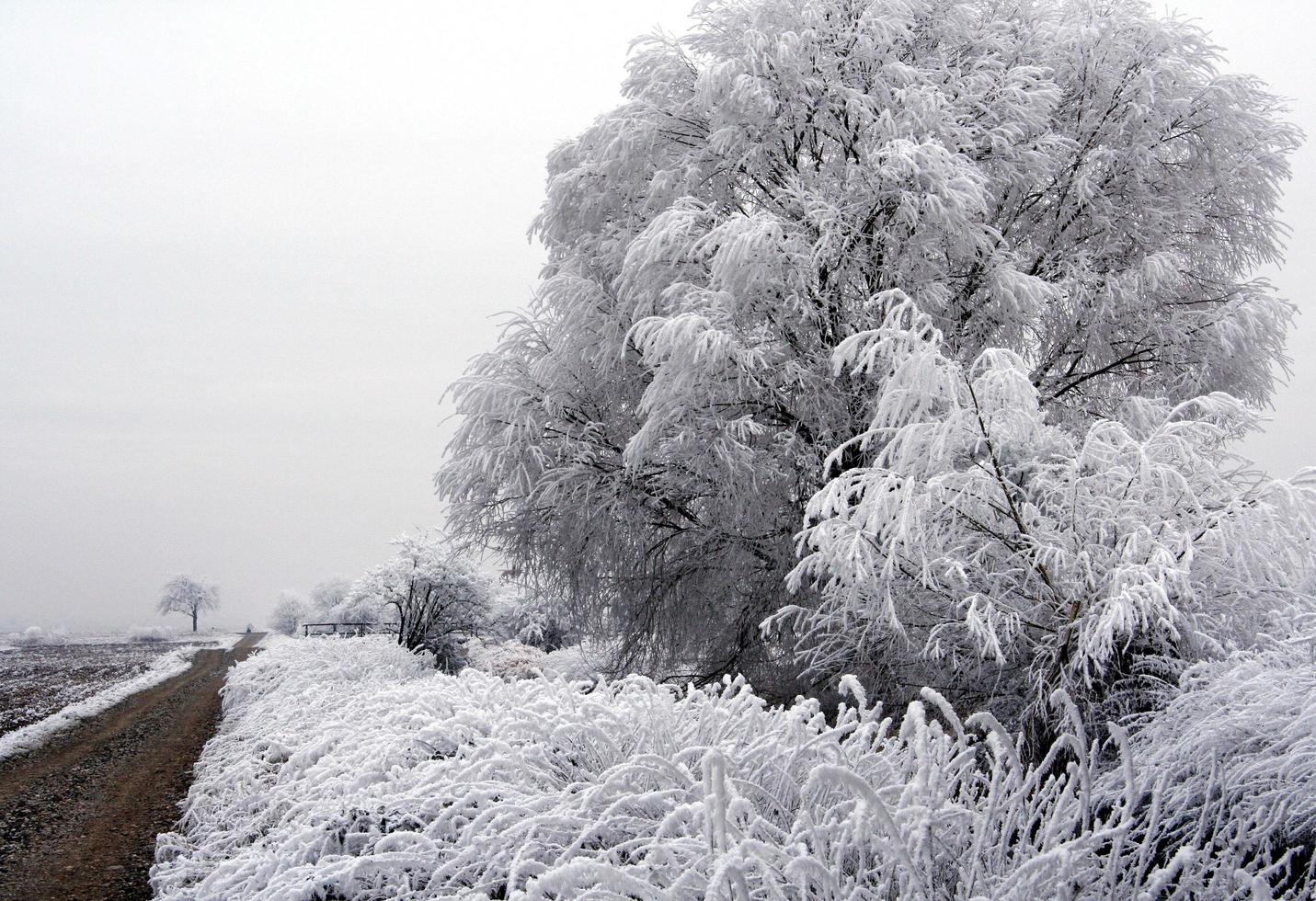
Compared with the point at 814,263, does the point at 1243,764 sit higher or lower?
lower

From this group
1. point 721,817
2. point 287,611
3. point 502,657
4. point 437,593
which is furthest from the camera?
point 287,611

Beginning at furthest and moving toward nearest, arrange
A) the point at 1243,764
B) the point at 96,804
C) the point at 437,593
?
the point at 437,593 < the point at 96,804 < the point at 1243,764

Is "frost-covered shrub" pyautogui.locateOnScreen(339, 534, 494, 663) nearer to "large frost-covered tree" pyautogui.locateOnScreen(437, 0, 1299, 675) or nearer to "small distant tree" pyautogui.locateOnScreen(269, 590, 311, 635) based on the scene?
"large frost-covered tree" pyautogui.locateOnScreen(437, 0, 1299, 675)

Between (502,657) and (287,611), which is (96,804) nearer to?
(502,657)

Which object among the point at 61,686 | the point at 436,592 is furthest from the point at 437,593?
the point at 61,686

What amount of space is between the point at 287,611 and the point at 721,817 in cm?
6074

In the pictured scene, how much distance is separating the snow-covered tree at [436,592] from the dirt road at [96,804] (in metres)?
6.10

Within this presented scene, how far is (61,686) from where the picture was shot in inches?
655

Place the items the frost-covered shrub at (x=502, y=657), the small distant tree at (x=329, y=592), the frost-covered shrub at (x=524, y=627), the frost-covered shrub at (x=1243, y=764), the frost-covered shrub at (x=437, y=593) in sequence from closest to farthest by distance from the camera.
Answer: the frost-covered shrub at (x=1243, y=764)
the frost-covered shrub at (x=502, y=657)
the frost-covered shrub at (x=437, y=593)
the frost-covered shrub at (x=524, y=627)
the small distant tree at (x=329, y=592)

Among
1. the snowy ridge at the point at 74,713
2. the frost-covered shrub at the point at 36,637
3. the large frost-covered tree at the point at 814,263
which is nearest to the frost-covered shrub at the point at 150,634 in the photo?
the frost-covered shrub at the point at 36,637

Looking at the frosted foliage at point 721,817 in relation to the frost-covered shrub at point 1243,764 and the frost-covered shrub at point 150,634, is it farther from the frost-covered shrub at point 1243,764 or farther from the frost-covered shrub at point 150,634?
the frost-covered shrub at point 150,634

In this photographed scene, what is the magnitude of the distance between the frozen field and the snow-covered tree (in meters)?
5.87

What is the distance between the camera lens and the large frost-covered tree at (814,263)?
8.02m

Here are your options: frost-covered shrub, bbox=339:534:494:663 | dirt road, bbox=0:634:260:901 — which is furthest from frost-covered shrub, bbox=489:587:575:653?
dirt road, bbox=0:634:260:901
